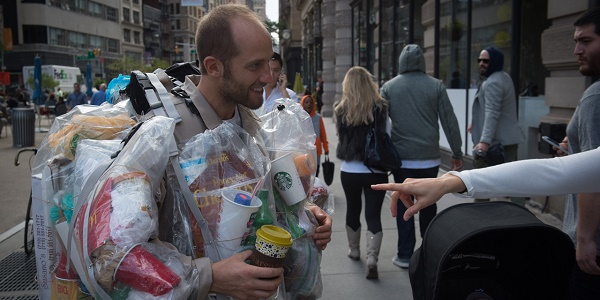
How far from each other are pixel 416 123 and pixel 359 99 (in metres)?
0.61

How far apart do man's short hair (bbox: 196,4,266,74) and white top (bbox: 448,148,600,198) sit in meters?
0.99

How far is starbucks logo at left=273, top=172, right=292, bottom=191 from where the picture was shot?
6.47 feet

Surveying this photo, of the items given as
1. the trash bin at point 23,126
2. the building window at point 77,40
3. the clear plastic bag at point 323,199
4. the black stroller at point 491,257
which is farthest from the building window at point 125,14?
the black stroller at point 491,257

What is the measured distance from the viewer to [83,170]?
161 cm

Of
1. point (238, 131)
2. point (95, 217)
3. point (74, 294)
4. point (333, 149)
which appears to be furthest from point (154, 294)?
point (333, 149)

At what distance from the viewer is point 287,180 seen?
1984 mm

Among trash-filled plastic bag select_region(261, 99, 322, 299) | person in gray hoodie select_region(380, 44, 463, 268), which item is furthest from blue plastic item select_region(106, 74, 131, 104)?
person in gray hoodie select_region(380, 44, 463, 268)

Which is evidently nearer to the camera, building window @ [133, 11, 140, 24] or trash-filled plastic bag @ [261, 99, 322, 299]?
trash-filled plastic bag @ [261, 99, 322, 299]

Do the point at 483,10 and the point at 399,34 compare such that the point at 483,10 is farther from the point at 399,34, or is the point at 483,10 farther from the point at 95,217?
the point at 95,217

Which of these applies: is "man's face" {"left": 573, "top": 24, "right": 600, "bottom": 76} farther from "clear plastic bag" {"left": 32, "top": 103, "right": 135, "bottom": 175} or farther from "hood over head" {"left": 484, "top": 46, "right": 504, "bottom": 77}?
"hood over head" {"left": 484, "top": 46, "right": 504, "bottom": 77}

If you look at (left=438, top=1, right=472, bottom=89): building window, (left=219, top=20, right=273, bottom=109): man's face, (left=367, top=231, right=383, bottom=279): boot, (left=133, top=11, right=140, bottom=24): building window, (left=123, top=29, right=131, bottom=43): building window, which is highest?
(left=133, top=11, right=140, bottom=24): building window

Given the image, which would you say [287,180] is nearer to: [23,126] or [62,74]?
[23,126]

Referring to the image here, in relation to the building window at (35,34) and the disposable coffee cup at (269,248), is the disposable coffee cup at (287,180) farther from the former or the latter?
the building window at (35,34)

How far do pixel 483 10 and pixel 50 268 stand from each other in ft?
27.1
